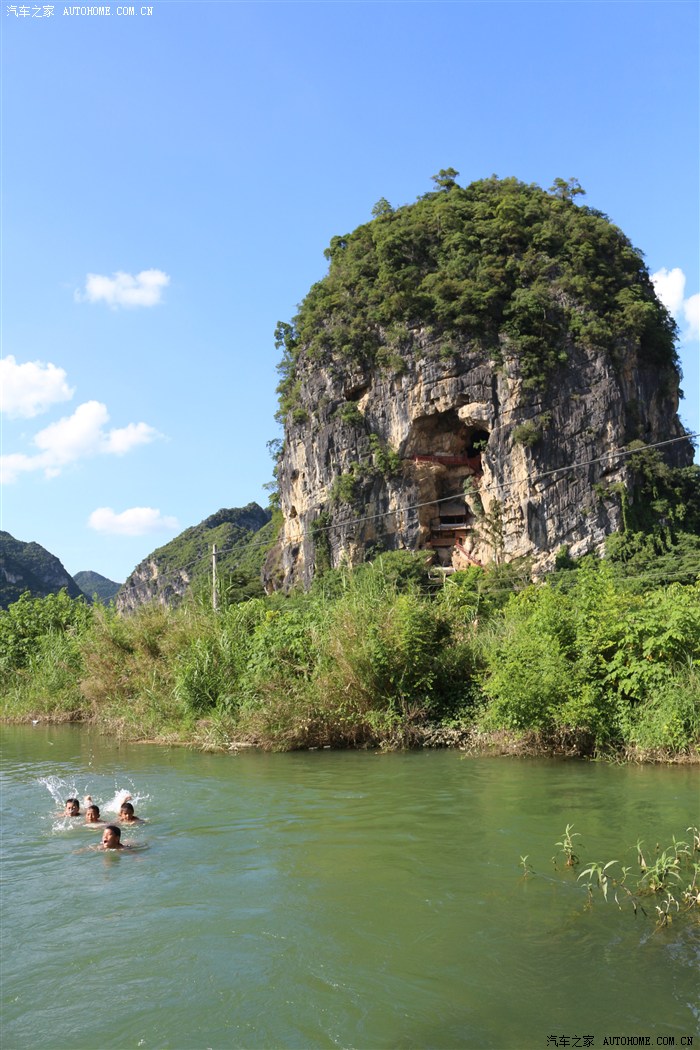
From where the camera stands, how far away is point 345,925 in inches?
251

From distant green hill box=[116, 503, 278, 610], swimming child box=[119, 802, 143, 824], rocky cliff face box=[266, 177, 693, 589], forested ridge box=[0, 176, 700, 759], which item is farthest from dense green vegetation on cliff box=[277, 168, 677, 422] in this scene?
swimming child box=[119, 802, 143, 824]

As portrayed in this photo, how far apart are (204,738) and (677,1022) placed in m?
12.1

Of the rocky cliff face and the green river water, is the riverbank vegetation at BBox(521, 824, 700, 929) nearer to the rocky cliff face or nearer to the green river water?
the green river water

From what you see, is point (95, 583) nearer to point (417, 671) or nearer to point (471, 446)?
point (471, 446)

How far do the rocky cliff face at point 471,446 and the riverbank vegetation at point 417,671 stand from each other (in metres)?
31.9

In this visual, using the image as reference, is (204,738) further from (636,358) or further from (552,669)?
(636,358)

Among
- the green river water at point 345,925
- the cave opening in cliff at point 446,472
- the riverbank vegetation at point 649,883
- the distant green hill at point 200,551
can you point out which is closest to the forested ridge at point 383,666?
the green river water at point 345,925

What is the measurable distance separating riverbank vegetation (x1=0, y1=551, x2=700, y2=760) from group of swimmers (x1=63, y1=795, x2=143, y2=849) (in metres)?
5.13

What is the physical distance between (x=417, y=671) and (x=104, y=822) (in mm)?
6763

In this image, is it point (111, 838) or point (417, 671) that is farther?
point (417, 671)

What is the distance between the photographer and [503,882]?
7203 mm

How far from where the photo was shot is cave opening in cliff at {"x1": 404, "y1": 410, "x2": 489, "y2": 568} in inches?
2109

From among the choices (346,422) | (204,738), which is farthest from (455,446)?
(204,738)

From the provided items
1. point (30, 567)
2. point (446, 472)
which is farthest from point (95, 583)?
point (446, 472)
